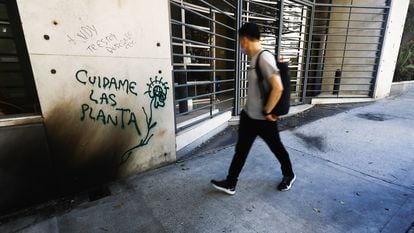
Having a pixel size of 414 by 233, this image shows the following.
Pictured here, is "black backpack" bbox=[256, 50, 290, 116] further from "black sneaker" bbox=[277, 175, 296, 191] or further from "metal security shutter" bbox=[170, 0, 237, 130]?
"metal security shutter" bbox=[170, 0, 237, 130]

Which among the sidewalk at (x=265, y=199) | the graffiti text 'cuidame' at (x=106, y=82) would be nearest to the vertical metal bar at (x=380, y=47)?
the sidewalk at (x=265, y=199)

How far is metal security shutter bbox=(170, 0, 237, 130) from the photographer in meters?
3.93

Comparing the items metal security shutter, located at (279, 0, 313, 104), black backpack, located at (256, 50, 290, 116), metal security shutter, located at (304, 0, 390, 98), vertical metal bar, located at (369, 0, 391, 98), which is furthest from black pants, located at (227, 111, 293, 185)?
vertical metal bar, located at (369, 0, 391, 98)

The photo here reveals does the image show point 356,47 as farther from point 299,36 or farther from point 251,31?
point 251,31

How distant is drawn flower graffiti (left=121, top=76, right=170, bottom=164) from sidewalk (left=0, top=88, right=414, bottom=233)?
0.37 metres

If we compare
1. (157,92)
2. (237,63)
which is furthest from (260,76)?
(237,63)

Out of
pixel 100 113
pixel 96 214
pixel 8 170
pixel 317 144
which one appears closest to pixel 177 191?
pixel 96 214

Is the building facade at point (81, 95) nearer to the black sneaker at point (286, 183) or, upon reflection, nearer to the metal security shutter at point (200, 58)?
the metal security shutter at point (200, 58)

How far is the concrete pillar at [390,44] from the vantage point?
6.96 metres

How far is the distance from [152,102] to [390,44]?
26.3ft

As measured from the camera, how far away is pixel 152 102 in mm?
2883

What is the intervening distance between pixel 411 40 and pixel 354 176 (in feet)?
40.9

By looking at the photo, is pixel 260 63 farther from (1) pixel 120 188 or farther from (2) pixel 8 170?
(2) pixel 8 170

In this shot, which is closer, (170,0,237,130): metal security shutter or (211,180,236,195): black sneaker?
(211,180,236,195): black sneaker
